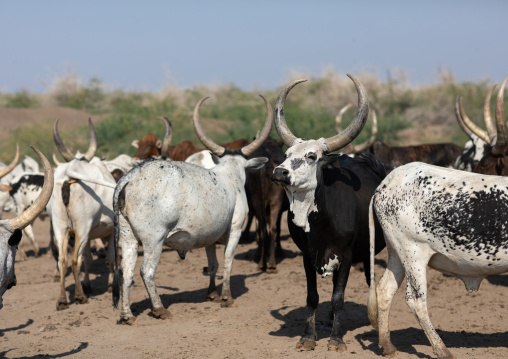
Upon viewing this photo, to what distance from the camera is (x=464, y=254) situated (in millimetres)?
5211

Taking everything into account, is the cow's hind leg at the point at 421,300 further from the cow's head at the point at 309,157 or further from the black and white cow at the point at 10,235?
the black and white cow at the point at 10,235

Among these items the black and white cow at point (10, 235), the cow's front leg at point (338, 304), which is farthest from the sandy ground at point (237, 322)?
the black and white cow at point (10, 235)

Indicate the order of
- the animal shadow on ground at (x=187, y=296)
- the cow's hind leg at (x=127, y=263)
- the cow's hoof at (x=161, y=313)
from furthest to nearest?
the animal shadow on ground at (x=187, y=296), the cow's hoof at (x=161, y=313), the cow's hind leg at (x=127, y=263)

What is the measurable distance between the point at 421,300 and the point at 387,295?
38cm

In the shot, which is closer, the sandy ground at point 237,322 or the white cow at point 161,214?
the sandy ground at point 237,322

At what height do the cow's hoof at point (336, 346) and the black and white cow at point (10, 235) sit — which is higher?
the black and white cow at point (10, 235)

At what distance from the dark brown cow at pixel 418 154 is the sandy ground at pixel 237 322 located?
4482mm

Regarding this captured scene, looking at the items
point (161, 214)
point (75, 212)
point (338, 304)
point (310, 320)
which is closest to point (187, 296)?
point (75, 212)

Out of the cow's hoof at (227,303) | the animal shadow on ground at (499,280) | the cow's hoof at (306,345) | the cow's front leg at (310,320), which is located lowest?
the animal shadow on ground at (499,280)

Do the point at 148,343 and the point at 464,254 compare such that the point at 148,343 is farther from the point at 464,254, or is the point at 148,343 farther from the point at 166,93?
the point at 166,93

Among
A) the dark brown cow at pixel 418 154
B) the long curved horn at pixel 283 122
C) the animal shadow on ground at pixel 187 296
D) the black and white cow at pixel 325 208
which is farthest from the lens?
the dark brown cow at pixel 418 154

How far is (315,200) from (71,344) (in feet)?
9.71

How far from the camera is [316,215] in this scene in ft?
19.5

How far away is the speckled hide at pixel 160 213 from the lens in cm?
699
